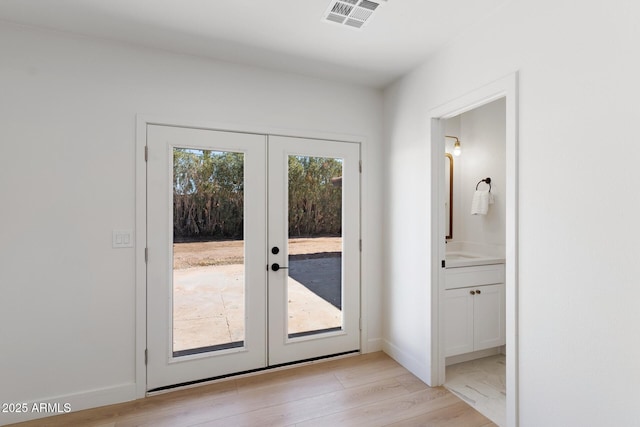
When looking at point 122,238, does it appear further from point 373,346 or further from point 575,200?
point 575,200

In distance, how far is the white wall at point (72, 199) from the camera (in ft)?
6.86

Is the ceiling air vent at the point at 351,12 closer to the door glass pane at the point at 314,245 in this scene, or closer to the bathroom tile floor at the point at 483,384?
the door glass pane at the point at 314,245

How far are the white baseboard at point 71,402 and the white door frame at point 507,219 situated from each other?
2.34 meters

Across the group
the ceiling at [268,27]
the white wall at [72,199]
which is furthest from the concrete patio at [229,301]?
the ceiling at [268,27]

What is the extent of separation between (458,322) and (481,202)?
123cm

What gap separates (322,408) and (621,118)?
237 cm

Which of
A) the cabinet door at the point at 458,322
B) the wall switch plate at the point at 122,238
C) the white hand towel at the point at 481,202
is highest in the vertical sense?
the white hand towel at the point at 481,202

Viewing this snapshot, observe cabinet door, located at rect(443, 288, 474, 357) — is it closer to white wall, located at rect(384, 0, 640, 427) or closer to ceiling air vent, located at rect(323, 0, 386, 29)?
white wall, located at rect(384, 0, 640, 427)

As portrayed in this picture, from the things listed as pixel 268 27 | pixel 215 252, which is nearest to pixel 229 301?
pixel 215 252

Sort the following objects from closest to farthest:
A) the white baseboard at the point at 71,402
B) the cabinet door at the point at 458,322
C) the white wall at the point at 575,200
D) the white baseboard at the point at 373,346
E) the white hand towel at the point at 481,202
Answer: the white wall at the point at 575,200
the white baseboard at the point at 71,402
the cabinet door at the point at 458,322
the white baseboard at the point at 373,346
the white hand towel at the point at 481,202

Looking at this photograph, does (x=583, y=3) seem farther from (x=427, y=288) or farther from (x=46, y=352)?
(x=46, y=352)

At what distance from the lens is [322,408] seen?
2242 mm

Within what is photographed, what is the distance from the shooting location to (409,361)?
9.12 feet

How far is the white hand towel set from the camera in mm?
3217
